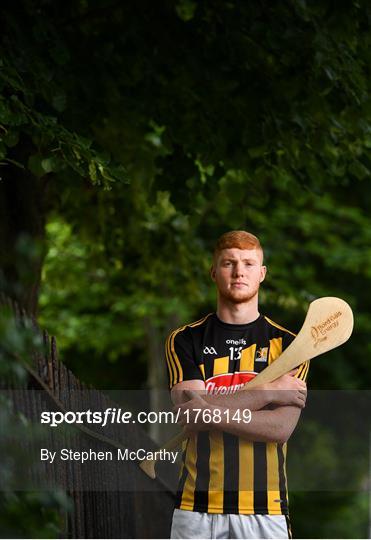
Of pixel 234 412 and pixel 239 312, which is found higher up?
pixel 239 312

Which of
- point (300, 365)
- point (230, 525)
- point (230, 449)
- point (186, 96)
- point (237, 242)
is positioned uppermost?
point (186, 96)

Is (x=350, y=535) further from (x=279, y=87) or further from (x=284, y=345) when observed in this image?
(x=284, y=345)

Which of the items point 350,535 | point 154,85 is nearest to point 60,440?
point 154,85

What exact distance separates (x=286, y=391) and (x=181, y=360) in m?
0.35

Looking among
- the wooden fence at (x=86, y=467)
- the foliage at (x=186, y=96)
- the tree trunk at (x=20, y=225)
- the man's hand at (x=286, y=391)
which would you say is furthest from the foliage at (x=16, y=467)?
the tree trunk at (x=20, y=225)

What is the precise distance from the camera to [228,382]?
3752 millimetres

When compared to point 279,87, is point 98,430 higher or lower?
lower

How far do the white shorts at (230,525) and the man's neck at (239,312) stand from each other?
62 cm

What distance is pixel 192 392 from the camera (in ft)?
12.1

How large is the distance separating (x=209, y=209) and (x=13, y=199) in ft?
29.5

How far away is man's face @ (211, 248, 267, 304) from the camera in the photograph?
12.6 ft

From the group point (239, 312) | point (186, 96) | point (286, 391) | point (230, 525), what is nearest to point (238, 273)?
point (239, 312)

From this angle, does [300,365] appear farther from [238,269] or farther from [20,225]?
[20,225]

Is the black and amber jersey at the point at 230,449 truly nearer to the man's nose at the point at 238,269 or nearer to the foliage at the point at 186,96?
the man's nose at the point at 238,269
